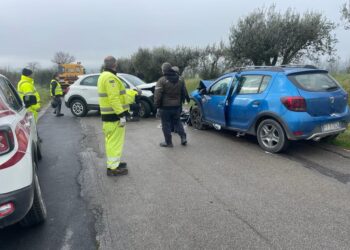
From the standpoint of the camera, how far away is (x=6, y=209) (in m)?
2.48

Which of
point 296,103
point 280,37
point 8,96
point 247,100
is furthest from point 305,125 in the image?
point 280,37

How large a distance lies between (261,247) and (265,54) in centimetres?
1582

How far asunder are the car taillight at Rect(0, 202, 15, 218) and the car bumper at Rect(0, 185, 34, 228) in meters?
0.02

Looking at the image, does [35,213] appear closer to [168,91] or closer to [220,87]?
[168,91]

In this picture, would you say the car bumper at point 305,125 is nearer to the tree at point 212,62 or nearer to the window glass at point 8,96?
the window glass at point 8,96

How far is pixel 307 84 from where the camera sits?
539cm

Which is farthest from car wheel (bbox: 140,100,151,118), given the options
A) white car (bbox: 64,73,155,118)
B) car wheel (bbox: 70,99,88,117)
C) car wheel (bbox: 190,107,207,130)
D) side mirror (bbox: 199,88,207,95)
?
side mirror (bbox: 199,88,207,95)

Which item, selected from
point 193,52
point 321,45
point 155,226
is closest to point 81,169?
point 155,226

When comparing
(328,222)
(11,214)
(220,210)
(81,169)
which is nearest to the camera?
(11,214)

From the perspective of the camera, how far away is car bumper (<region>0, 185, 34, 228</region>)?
97.0 inches

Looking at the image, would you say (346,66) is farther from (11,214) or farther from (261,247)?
(11,214)

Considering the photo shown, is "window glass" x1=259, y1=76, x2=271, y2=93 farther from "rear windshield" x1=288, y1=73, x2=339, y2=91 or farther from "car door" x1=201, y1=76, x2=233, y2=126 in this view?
"car door" x1=201, y1=76, x2=233, y2=126

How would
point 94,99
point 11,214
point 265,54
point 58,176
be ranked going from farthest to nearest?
point 265,54 < point 94,99 < point 58,176 < point 11,214

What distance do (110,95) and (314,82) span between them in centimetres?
389
